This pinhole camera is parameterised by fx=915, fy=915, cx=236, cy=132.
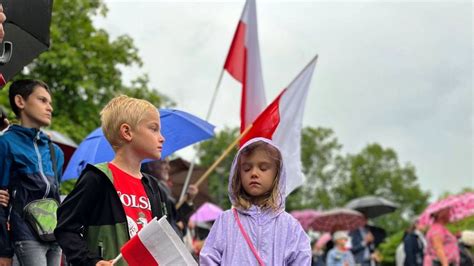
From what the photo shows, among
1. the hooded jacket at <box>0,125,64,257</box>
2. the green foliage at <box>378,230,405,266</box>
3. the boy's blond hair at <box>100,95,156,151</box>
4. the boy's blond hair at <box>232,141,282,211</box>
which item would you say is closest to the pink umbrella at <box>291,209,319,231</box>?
the green foliage at <box>378,230,405,266</box>

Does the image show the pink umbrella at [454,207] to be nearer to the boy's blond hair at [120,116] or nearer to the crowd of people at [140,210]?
the crowd of people at [140,210]

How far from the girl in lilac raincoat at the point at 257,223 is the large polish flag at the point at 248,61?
592cm

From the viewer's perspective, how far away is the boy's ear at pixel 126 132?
492cm

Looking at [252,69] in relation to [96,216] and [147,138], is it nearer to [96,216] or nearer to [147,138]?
[147,138]

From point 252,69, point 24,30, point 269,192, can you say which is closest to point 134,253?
point 269,192

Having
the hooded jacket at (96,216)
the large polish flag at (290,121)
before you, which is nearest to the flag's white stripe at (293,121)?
the large polish flag at (290,121)

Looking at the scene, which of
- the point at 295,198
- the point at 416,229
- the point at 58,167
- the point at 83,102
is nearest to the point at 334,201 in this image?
the point at 295,198

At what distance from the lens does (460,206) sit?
41.1 feet

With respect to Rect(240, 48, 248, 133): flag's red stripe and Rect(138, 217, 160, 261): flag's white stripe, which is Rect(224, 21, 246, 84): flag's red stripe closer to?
Rect(240, 48, 248, 133): flag's red stripe

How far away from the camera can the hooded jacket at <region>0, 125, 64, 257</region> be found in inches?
227

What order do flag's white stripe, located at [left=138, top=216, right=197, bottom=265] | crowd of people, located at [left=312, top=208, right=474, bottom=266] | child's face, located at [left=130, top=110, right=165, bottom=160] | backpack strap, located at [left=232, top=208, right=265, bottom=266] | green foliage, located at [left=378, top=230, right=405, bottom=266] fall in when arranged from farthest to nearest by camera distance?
green foliage, located at [left=378, top=230, right=405, bottom=266]
crowd of people, located at [left=312, top=208, right=474, bottom=266]
child's face, located at [left=130, top=110, right=165, bottom=160]
backpack strap, located at [left=232, top=208, right=265, bottom=266]
flag's white stripe, located at [left=138, top=216, right=197, bottom=265]

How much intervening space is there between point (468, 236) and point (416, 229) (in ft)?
7.21

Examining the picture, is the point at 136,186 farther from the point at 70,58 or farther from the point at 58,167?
the point at 70,58

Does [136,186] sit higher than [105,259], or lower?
higher
